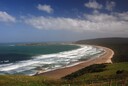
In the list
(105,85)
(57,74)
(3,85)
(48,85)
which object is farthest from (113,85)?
(57,74)

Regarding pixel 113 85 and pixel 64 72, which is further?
pixel 64 72

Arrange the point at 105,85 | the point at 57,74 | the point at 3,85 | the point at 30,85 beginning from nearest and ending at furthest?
the point at 105,85 → the point at 30,85 → the point at 3,85 → the point at 57,74

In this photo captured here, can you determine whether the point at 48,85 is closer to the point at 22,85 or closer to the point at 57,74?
the point at 22,85

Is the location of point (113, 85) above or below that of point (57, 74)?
above

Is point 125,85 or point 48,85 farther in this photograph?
point 48,85

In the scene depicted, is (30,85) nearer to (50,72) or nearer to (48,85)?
(48,85)

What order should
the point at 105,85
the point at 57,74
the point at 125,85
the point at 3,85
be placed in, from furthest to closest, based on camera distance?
the point at 57,74, the point at 3,85, the point at 105,85, the point at 125,85

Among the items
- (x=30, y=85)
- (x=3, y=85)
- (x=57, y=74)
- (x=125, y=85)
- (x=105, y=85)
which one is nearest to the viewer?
(x=125, y=85)

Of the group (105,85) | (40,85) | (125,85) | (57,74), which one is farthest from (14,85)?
(57,74)

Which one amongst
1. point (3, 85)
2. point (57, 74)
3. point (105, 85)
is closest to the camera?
point (105, 85)
